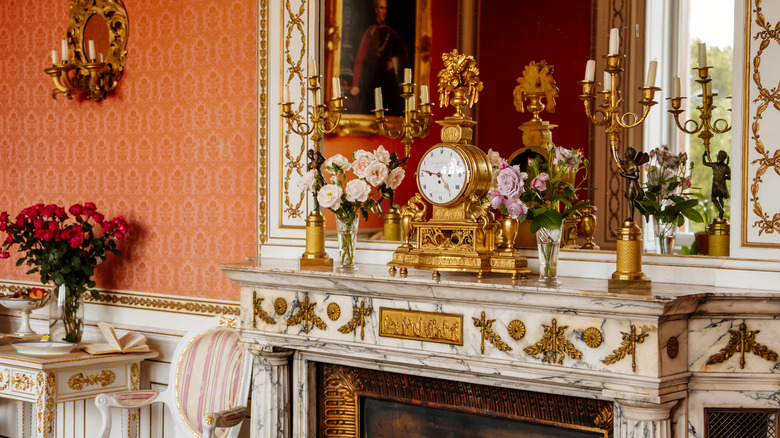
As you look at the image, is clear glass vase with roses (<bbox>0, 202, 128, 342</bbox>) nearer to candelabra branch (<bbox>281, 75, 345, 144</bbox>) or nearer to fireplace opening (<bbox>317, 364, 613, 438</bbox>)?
candelabra branch (<bbox>281, 75, 345, 144</bbox>)

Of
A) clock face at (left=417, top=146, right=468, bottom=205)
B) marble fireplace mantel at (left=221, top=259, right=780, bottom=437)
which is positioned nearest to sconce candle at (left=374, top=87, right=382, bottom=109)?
clock face at (left=417, top=146, right=468, bottom=205)

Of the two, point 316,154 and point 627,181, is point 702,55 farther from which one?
point 316,154

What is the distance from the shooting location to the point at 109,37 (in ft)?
16.6

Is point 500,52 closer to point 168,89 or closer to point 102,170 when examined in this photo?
point 168,89

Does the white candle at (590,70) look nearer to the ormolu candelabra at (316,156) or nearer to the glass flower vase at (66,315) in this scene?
the ormolu candelabra at (316,156)

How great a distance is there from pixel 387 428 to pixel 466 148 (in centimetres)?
117

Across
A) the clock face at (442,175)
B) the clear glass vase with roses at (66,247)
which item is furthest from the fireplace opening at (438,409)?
the clear glass vase with roses at (66,247)

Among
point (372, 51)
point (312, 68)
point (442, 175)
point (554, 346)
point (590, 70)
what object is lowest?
point (554, 346)

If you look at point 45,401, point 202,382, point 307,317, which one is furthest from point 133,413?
point 307,317

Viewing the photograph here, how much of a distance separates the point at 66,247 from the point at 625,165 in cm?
309

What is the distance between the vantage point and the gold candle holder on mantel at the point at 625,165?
2.88 meters

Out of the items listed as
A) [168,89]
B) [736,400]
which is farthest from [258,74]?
[736,400]

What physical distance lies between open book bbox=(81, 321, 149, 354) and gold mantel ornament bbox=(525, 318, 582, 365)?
2.56 m

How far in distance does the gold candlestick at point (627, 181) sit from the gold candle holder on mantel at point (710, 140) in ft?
0.59
